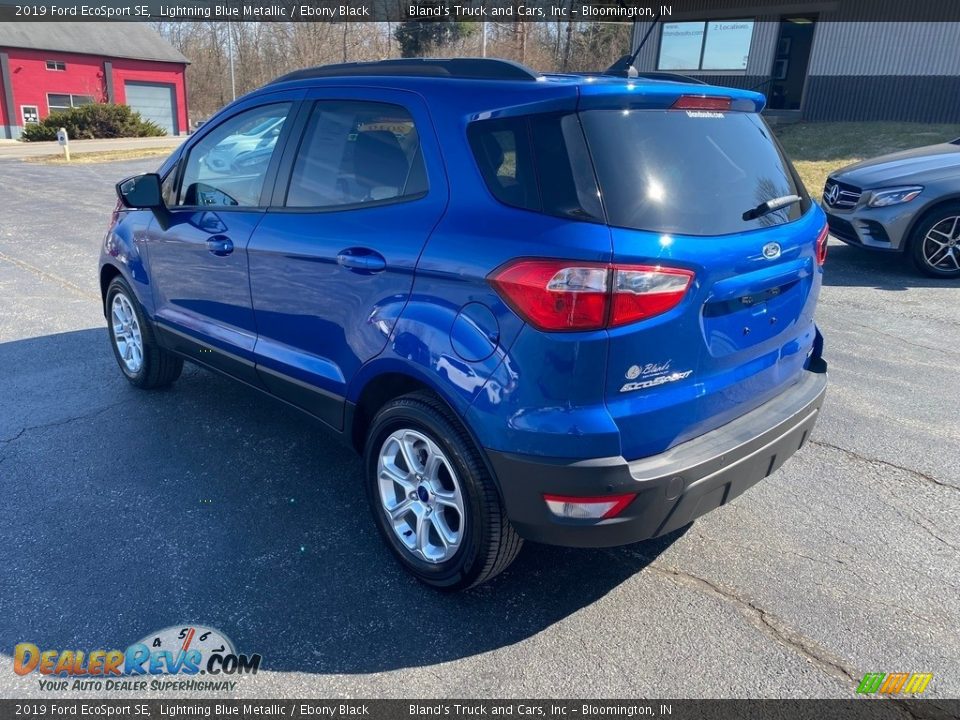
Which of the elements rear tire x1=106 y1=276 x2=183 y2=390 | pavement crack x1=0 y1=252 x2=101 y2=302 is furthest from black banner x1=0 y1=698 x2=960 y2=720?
pavement crack x1=0 y1=252 x2=101 y2=302

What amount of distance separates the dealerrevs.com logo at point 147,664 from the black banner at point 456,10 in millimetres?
12413

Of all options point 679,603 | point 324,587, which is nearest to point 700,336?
point 679,603

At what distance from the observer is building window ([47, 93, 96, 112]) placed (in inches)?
1598

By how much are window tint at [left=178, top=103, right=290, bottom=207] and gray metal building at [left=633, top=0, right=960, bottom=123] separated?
1877 centimetres

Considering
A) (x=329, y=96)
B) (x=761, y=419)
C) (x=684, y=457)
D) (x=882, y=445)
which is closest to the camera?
(x=684, y=457)

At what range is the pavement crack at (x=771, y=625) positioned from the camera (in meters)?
2.51

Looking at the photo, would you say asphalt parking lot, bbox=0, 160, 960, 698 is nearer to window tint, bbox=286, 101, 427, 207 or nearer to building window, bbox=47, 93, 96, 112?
window tint, bbox=286, 101, 427, 207

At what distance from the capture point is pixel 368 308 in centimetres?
290

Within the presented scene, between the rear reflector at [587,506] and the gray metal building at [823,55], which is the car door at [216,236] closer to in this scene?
the rear reflector at [587,506]

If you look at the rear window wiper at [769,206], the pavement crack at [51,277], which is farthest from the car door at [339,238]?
the pavement crack at [51,277]

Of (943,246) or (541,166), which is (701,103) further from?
(943,246)

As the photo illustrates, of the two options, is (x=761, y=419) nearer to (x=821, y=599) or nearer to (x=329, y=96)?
(x=821, y=599)

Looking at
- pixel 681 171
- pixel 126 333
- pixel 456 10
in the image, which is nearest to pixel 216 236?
pixel 126 333

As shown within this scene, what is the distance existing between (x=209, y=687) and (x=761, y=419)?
7.18 ft
